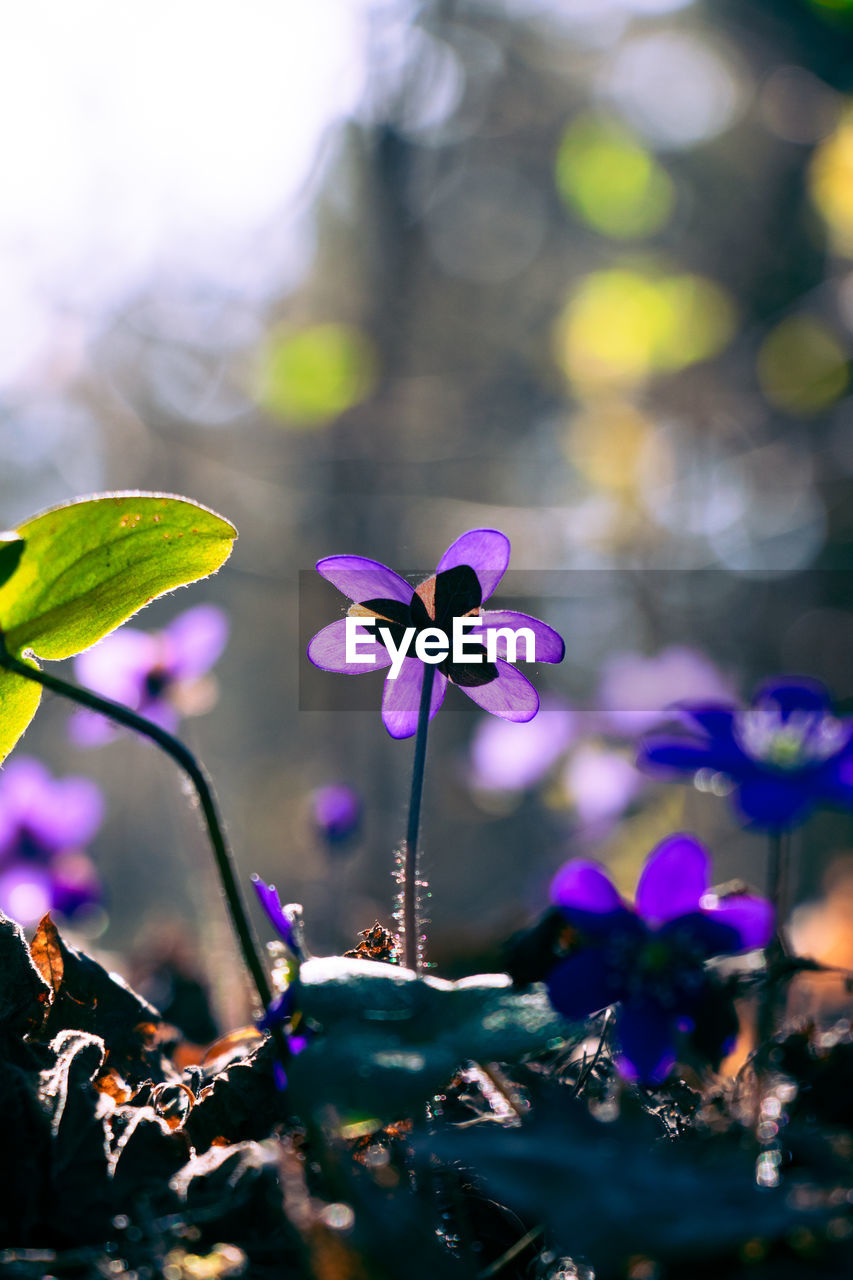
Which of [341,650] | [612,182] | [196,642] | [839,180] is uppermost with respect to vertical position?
[612,182]

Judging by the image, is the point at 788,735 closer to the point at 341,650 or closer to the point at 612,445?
the point at 341,650

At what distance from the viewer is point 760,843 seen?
683 centimetres

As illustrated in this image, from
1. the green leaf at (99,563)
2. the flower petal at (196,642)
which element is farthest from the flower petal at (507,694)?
the flower petal at (196,642)

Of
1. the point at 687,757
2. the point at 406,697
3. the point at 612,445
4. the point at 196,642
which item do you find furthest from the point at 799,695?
the point at 612,445

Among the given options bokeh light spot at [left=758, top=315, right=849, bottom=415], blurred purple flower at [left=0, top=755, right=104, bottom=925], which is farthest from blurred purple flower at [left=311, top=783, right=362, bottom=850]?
bokeh light spot at [left=758, top=315, right=849, bottom=415]

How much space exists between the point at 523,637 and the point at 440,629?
0.19 feet

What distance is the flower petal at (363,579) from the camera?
56 centimetres

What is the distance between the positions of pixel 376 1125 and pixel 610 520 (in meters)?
3.50

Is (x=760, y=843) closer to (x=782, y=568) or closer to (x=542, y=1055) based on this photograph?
(x=782, y=568)

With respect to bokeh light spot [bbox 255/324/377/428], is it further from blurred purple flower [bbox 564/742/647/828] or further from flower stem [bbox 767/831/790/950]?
flower stem [bbox 767/831/790/950]

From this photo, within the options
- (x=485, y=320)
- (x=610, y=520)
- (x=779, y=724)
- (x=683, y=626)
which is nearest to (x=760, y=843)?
(x=683, y=626)

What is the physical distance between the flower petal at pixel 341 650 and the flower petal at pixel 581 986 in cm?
23

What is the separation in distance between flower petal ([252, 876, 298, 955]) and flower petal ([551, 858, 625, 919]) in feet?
0.51

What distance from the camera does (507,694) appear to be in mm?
623
